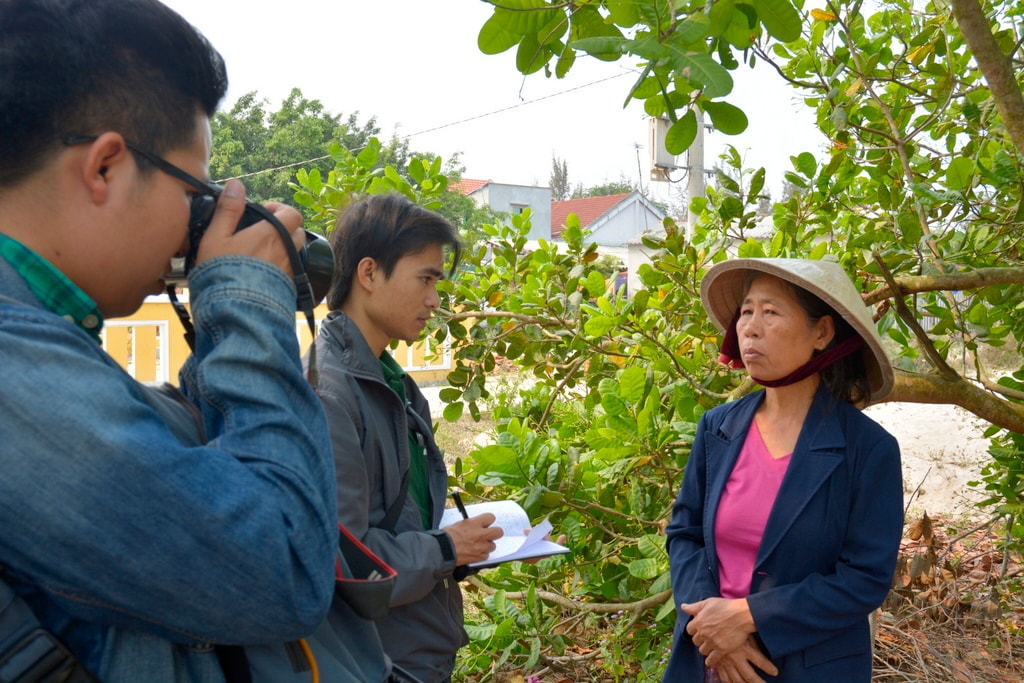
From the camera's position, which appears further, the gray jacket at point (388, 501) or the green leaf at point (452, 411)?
the green leaf at point (452, 411)

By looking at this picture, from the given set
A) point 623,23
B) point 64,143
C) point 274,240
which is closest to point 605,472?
point 623,23

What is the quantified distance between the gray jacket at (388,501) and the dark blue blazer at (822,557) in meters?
0.61

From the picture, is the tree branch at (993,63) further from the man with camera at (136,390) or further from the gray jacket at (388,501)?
the man with camera at (136,390)

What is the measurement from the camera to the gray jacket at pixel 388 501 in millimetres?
1599

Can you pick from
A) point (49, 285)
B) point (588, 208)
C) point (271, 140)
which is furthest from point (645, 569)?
point (588, 208)

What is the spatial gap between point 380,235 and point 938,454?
6.24 meters

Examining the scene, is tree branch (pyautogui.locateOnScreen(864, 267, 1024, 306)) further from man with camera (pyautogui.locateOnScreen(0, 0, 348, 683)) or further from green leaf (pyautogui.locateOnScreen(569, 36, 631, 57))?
man with camera (pyautogui.locateOnScreen(0, 0, 348, 683))

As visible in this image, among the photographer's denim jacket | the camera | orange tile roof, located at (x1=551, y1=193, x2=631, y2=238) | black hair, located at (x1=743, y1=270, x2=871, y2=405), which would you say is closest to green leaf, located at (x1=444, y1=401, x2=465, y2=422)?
black hair, located at (x1=743, y1=270, x2=871, y2=405)

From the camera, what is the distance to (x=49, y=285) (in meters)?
0.84

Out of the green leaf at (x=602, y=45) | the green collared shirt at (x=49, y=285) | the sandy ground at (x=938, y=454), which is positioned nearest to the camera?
the green collared shirt at (x=49, y=285)

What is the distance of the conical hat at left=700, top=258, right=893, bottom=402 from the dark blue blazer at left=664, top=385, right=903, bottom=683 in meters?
0.19

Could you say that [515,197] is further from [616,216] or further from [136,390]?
[136,390]

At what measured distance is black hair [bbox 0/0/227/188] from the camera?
0.83 m

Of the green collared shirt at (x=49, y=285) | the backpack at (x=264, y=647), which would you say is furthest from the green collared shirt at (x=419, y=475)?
the green collared shirt at (x=49, y=285)
